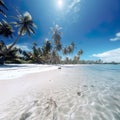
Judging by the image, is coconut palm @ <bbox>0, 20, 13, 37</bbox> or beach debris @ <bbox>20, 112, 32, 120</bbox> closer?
beach debris @ <bbox>20, 112, 32, 120</bbox>

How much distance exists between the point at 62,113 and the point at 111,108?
5.86 ft

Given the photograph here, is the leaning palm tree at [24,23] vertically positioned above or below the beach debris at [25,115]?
Result: above

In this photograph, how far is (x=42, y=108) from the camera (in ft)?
11.1

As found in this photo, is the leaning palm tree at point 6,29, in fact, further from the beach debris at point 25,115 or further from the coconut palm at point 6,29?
the beach debris at point 25,115

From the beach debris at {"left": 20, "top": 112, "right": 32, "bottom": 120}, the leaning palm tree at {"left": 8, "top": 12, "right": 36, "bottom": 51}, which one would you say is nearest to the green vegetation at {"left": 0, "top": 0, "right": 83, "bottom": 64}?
the leaning palm tree at {"left": 8, "top": 12, "right": 36, "bottom": 51}

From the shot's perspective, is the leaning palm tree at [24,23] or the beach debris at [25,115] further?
the leaning palm tree at [24,23]

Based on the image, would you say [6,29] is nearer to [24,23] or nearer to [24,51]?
[24,23]

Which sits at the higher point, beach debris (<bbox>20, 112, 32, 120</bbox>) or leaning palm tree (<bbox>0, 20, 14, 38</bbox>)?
leaning palm tree (<bbox>0, 20, 14, 38</bbox>)

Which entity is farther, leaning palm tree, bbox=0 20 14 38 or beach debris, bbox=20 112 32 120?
leaning palm tree, bbox=0 20 14 38

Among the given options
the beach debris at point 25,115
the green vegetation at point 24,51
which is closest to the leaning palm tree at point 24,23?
the green vegetation at point 24,51

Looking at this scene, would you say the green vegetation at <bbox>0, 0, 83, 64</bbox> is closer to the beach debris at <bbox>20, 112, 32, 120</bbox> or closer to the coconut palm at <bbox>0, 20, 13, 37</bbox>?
the coconut palm at <bbox>0, 20, 13, 37</bbox>

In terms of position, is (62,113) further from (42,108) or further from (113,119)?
(113,119)

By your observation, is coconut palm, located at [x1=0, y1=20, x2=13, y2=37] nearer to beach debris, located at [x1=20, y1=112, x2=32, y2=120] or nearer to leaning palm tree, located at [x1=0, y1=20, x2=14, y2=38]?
leaning palm tree, located at [x1=0, y1=20, x2=14, y2=38]

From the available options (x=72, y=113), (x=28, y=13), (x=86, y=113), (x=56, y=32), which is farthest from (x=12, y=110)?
(x=56, y=32)
